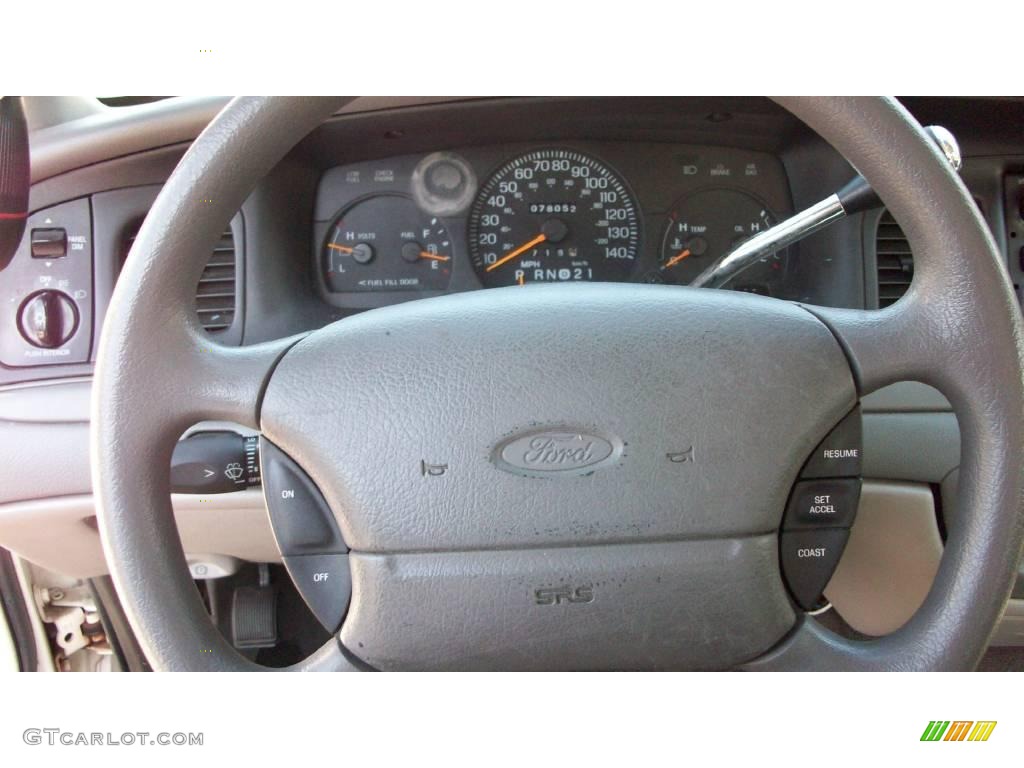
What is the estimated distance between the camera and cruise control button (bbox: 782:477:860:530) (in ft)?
2.41

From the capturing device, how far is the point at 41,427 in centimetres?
114

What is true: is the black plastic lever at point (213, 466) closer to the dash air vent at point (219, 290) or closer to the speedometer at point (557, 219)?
the dash air vent at point (219, 290)

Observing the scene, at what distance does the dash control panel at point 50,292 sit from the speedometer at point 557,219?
20.3 inches

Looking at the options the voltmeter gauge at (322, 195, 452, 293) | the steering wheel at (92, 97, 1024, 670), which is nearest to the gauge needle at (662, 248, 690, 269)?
the voltmeter gauge at (322, 195, 452, 293)

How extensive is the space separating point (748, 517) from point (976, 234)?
274 millimetres

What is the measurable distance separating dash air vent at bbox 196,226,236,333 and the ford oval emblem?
0.63 meters

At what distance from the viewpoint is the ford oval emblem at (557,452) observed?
690 millimetres

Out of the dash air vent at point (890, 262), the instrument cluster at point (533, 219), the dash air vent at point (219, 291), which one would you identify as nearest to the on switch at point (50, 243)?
the dash air vent at point (219, 291)

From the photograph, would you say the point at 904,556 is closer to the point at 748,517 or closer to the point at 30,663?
the point at 748,517

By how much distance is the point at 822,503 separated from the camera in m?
0.74

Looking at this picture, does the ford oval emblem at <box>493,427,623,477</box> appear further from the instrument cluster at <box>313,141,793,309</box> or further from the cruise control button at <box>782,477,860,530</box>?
the instrument cluster at <box>313,141,793,309</box>

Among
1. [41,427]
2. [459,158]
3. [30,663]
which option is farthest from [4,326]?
[459,158]

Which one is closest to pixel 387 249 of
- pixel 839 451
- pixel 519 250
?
pixel 519 250

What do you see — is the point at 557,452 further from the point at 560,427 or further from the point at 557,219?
the point at 557,219
